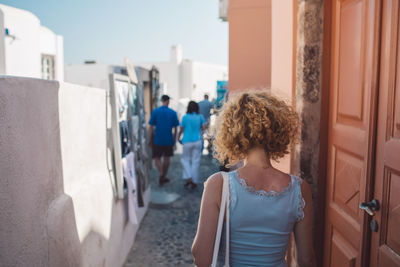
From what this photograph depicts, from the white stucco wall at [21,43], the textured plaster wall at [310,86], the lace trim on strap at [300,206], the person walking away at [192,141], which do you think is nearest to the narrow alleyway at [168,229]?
the person walking away at [192,141]

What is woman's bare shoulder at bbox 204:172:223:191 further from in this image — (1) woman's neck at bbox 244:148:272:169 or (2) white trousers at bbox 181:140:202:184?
(2) white trousers at bbox 181:140:202:184

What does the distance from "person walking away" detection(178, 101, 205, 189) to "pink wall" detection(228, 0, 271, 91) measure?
189 cm

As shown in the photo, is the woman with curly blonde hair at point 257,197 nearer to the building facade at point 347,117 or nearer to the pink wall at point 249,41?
the building facade at point 347,117

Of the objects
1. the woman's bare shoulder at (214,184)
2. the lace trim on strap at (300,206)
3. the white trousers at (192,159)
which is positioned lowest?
the white trousers at (192,159)

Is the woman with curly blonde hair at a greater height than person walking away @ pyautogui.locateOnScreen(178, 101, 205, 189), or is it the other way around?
the woman with curly blonde hair

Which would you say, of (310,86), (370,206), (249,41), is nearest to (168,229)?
(249,41)

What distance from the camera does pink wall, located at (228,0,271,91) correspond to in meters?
5.33

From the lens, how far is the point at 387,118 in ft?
5.70

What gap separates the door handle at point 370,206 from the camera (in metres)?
1.82

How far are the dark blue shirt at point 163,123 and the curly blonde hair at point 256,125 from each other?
18.8ft

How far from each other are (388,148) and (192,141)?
5.57m

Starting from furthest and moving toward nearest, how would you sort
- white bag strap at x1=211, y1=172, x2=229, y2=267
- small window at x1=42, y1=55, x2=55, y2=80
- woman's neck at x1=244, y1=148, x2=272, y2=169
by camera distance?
small window at x1=42, y1=55, x2=55, y2=80 → woman's neck at x1=244, y1=148, x2=272, y2=169 → white bag strap at x1=211, y1=172, x2=229, y2=267

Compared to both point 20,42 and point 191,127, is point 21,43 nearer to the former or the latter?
point 20,42

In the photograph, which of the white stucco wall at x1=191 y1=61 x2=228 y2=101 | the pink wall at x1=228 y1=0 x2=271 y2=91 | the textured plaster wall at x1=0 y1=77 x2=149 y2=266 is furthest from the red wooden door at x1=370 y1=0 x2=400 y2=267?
the white stucco wall at x1=191 y1=61 x2=228 y2=101
